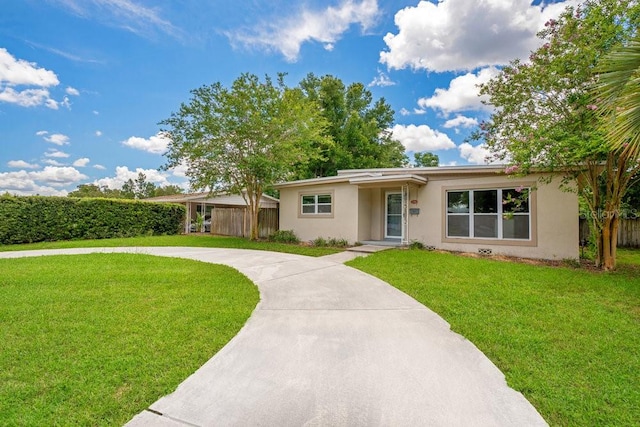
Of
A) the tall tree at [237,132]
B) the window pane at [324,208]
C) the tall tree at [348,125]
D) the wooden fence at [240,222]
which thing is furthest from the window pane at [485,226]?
the tall tree at [348,125]

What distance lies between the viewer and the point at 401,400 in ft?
7.65

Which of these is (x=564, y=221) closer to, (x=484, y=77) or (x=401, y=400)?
(x=484, y=77)

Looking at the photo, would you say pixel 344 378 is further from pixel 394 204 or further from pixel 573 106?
pixel 394 204

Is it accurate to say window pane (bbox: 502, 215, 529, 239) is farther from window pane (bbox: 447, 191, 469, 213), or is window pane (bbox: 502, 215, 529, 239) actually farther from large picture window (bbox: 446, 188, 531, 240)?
window pane (bbox: 447, 191, 469, 213)

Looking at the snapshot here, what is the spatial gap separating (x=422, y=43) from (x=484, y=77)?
11.8 ft

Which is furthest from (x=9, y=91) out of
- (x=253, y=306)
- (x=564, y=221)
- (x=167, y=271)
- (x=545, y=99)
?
(x=564, y=221)

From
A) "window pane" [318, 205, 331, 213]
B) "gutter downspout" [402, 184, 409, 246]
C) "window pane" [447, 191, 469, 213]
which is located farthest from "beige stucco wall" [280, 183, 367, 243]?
"window pane" [447, 191, 469, 213]

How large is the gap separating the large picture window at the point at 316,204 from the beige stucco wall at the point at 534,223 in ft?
13.8

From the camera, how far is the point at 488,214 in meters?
9.88

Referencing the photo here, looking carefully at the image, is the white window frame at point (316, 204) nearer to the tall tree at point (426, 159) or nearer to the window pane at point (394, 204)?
the window pane at point (394, 204)

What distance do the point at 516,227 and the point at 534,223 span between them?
0.49 m

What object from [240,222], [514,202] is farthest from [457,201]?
[240,222]

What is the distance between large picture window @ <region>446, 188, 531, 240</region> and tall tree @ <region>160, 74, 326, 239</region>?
707 cm

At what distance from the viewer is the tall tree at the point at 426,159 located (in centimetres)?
3972
